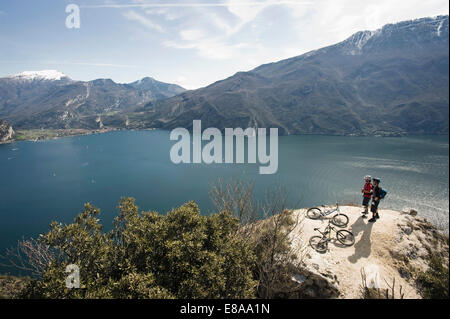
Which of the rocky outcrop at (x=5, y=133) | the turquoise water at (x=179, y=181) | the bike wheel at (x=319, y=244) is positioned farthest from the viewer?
the rocky outcrop at (x=5, y=133)

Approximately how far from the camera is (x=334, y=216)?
15.9 meters

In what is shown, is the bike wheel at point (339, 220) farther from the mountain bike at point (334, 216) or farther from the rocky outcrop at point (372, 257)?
the rocky outcrop at point (372, 257)

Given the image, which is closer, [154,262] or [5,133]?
[154,262]

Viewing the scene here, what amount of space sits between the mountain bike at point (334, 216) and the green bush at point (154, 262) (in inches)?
345

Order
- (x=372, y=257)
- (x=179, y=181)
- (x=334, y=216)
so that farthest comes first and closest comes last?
(x=179, y=181), (x=334, y=216), (x=372, y=257)

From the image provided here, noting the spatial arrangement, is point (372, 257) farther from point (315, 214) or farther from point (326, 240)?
point (315, 214)

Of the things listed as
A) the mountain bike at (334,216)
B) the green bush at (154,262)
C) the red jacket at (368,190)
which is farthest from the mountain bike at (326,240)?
the green bush at (154,262)

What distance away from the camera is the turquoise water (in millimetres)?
54875

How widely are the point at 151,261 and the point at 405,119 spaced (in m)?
222

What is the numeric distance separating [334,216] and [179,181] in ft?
219

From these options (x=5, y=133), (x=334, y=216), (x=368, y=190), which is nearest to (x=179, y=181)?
(x=334, y=216)

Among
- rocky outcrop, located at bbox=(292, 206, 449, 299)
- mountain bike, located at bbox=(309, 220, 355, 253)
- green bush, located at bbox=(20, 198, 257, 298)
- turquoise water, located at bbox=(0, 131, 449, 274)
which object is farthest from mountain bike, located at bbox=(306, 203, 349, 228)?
turquoise water, located at bbox=(0, 131, 449, 274)

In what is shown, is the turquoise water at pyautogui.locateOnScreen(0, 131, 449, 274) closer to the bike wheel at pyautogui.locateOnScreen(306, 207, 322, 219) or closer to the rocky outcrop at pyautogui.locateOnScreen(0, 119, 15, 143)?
the bike wheel at pyautogui.locateOnScreen(306, 207, 322, 219)

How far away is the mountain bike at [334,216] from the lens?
15.7m
